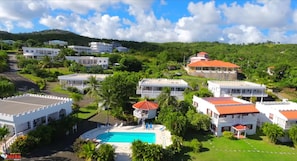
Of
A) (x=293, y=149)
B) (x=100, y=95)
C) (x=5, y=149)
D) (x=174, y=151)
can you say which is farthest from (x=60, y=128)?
(x=293, y=149)

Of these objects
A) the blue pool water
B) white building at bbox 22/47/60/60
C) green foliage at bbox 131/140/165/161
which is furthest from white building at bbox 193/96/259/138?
white building at bbox 22/47/60/60

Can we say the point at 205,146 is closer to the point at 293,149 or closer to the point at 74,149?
the point at 293,149

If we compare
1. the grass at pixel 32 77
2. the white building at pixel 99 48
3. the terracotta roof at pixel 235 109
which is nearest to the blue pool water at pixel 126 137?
the terracotta roof at pixel 235 109

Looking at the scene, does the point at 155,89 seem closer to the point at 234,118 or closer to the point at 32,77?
→ the point at 234,118

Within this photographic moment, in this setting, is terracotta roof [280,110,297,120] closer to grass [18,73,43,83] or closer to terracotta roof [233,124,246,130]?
terracotta roof [233,124,246,130]

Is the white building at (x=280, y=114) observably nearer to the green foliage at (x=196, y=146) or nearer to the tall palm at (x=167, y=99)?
the green foliage at (x=196, y=146)

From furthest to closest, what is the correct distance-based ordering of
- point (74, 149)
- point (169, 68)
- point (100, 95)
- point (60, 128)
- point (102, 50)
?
1. point (102, 50)
2. point (169, 68)
3. point (100, 95)
4. point (60, 128)
5. point (74, 149)

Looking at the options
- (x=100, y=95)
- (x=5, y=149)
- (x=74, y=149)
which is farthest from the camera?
(x=100, y=95)
